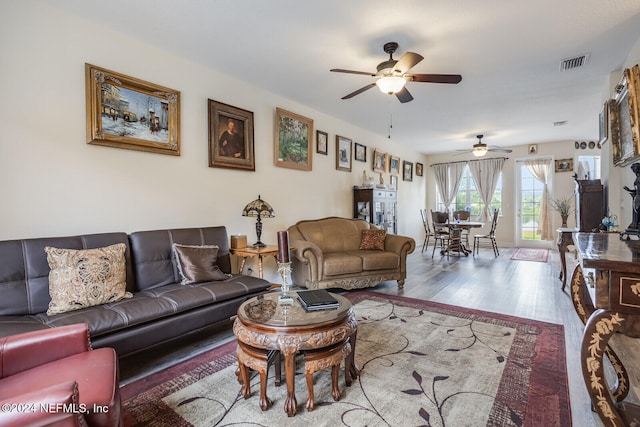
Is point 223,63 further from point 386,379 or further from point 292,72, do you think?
point 386,379

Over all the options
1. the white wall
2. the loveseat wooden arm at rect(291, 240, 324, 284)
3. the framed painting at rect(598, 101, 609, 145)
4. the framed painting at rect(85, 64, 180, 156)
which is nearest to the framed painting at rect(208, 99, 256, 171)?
the white wall

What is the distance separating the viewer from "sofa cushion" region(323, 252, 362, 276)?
3949 mm

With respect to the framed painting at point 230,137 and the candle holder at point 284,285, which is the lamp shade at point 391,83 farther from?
the candle holder at point 284,285

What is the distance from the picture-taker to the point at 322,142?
516 cm

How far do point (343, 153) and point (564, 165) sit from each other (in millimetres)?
5703

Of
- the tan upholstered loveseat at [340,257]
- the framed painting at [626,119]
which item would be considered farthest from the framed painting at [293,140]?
the framed painting at [626,119]

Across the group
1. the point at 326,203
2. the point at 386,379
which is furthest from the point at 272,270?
the point at 386,379

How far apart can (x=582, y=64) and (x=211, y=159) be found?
418cm

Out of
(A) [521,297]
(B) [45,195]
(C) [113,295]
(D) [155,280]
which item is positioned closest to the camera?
(C) [113,295]

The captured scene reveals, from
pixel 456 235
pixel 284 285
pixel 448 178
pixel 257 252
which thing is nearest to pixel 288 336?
pixel 284 285

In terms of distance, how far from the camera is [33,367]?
54.1 inches

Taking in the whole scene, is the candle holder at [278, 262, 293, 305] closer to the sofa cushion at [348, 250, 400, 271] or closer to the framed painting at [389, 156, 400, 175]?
the sofa cushion at [348, 250, 400, 271]

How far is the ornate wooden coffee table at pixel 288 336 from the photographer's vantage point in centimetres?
166

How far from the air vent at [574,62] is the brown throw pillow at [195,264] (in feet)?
13.6
